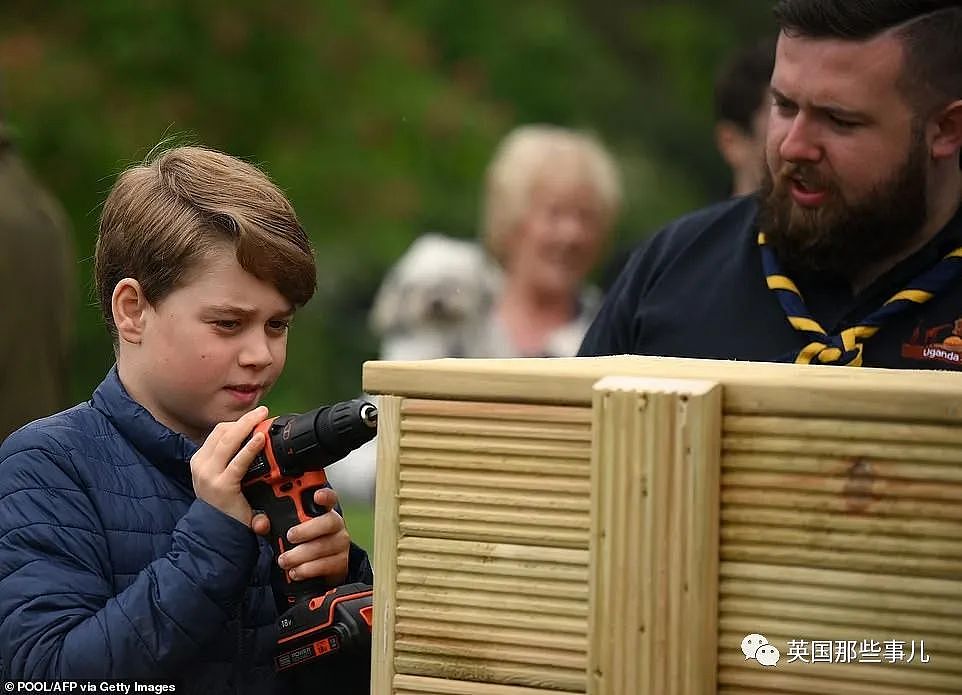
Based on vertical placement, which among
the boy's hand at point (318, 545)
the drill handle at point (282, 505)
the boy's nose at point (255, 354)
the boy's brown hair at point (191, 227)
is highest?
the boy's brown hair at point (191, 227)

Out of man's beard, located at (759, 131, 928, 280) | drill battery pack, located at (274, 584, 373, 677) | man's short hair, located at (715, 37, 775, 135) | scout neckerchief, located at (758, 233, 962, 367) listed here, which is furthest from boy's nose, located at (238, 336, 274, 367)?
man's short hair, located at (715, 37, 775, 135)

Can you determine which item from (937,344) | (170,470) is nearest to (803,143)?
(937,344)

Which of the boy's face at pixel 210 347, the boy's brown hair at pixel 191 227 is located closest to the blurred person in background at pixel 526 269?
the boy's brown hair at pixel 191 227

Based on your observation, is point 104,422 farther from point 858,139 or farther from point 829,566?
point 858,139

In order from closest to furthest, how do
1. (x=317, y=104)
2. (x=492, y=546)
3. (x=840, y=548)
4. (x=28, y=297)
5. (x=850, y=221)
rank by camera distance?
(x=840, y=548) < (x=492, y=546) < (x=850, y=221) < (x=28, y=297) < (x=317, y=104)

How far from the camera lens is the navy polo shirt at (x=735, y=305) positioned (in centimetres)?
295

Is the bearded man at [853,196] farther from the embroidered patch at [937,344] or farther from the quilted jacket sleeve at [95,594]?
the quilted jacket sleeve at [95,594]

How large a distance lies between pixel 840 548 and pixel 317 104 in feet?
24.9

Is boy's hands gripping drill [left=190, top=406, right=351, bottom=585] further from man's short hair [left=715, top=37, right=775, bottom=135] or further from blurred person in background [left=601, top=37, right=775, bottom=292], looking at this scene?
man's short hair [left=715, top=37, right=775, bottom=135]

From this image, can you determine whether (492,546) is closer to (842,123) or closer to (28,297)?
(842,123)

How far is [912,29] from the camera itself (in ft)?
10.1

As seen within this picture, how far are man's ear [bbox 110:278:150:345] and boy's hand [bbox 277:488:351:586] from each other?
0.48 metres

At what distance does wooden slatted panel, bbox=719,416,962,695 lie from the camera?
2.00 meters

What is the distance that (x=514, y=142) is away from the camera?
20.1 ft
